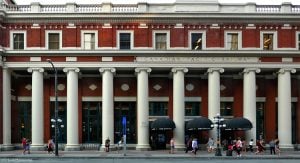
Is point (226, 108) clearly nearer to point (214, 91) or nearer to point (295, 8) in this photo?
point (214, 91)

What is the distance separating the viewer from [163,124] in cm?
5969

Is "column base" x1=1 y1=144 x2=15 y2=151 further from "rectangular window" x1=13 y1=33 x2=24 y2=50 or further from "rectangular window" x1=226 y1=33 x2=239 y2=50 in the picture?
"rectangular window" x1=226 y1=33 x2=239 y2=50

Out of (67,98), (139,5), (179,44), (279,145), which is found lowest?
(279,145)

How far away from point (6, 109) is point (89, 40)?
11.5 meters

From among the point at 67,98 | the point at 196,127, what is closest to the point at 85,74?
the point at 67,98

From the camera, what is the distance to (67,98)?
2405 inches

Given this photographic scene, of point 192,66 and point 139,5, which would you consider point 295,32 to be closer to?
point 192,66

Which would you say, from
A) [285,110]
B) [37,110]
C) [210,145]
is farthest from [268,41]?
[37,110]

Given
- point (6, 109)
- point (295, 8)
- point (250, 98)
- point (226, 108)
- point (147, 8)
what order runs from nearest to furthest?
point (6, 109) < point (250, 98) < point (147, 8) < point (295, 8) < point (226, 108)

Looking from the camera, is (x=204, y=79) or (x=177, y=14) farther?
(x=204, y=79)

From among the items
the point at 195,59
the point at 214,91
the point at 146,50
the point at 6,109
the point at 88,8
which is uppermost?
the point at 88,8

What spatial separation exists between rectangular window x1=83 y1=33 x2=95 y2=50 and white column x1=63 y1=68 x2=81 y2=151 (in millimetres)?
2872

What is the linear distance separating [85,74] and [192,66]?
41.6ft

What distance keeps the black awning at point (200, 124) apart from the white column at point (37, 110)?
15.7 m
